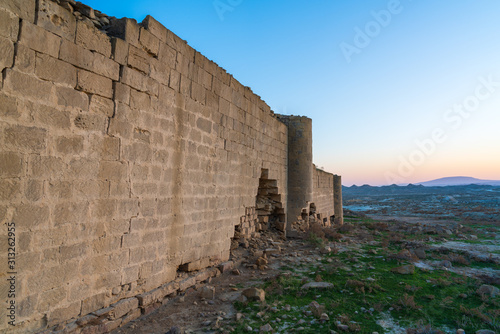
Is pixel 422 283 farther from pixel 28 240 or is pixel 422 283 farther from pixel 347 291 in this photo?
pixel 28 240

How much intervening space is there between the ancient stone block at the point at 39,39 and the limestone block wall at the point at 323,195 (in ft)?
38.1

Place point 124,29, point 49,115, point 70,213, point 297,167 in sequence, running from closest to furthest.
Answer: point 49,115, point 70,213, point 124,29, point 297,167

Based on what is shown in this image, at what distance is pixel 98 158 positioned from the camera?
359 centimetres

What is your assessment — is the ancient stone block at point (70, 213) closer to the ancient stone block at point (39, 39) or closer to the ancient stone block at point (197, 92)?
the ancient stone block at point (39, 39)

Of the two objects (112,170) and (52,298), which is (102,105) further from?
(52,298)

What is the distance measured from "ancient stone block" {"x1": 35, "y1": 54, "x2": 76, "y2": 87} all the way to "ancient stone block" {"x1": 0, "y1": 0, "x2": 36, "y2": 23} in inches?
14.5

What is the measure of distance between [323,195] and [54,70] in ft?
45.5

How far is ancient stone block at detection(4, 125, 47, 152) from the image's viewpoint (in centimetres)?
277

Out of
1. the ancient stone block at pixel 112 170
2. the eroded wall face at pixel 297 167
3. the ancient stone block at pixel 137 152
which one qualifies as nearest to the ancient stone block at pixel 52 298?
the ancient stone block at pixel 112 170

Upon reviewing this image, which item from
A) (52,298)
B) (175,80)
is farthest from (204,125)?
(52,298)

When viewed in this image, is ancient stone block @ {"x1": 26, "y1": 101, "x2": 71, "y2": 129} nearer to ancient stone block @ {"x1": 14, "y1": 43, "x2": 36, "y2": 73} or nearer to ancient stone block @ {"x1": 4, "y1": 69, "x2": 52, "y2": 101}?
ancient stone block @ {"x1": 4, "y1": 69, "x2": 52, "y2": 101}

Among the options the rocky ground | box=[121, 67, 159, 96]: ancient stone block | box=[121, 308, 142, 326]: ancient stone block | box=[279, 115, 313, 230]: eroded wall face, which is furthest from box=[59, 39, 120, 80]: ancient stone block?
box=[279, 115, 313, 230]: eroded wall face

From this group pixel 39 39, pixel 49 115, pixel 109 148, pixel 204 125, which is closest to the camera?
pixel 39 39

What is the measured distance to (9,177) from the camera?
9.02ft
